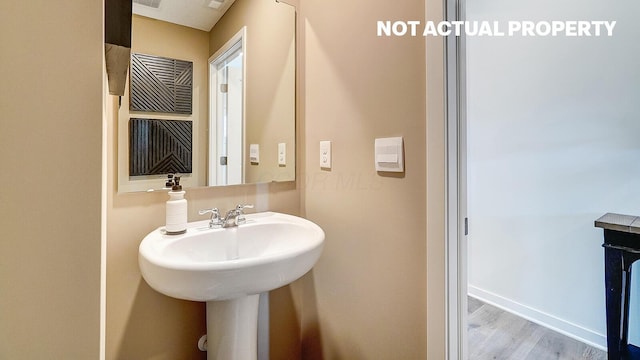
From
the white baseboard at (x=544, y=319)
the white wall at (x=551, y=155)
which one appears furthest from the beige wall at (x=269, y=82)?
the white baseboard at (x=544, y=319)

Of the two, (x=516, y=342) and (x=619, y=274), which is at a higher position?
(x=619, y=274)

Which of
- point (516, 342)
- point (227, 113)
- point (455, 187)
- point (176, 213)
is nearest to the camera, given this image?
point (455, 187)

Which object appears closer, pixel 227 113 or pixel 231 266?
pixel 231 266

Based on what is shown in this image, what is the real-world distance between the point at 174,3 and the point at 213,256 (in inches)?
37.0

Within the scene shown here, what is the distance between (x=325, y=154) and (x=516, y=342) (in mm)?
1683

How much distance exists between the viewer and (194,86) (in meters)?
1.11

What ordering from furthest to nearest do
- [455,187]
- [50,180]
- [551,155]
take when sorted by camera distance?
[551,155], [455,187], [50,180]

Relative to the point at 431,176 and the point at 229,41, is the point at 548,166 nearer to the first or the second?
the point at 431,176

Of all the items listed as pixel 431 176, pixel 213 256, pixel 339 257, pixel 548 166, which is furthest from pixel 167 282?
pixel 548 166

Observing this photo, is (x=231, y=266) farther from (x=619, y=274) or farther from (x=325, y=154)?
(x=619, y=274)

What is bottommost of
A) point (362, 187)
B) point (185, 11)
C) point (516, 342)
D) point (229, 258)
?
point (516, 342)

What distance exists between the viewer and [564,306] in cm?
182

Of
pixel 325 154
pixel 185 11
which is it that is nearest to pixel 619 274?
pixel 325 154

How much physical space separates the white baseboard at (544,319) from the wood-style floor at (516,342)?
0.04 m
